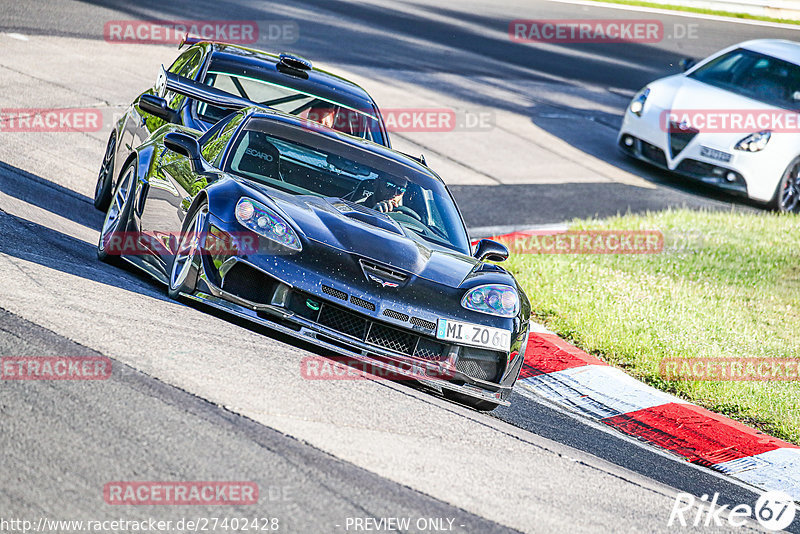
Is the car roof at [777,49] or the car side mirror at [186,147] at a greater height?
the car roof at [777,49]

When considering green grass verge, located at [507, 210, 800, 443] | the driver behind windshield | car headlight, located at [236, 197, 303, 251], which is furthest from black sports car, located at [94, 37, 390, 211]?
car headlight, located at [236, 197, 303, 251]

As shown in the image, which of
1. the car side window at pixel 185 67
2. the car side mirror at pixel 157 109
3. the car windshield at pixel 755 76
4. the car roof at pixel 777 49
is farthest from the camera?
the car roof at pixel 777 49

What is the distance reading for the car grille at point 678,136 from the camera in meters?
13.7

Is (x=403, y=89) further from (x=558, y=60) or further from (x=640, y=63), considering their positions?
(x=640, y=63)

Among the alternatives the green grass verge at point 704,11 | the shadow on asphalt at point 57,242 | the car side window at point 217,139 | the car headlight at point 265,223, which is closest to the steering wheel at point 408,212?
the car side window at point 217,139

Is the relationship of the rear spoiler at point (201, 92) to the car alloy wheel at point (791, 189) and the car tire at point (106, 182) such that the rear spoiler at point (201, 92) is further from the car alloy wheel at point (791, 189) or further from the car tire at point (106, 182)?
the car alloy wheel at point (791, 189)

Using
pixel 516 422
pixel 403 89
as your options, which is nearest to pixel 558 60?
pixel 403 89

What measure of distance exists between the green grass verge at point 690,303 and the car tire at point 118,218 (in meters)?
3.06

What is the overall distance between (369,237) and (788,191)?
30.1 feet

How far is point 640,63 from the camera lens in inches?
961

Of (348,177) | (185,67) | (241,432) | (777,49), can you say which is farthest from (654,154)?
(241,432)

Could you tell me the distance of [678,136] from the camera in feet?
45.2

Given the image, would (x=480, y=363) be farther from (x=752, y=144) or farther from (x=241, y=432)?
(x=752, y=144)

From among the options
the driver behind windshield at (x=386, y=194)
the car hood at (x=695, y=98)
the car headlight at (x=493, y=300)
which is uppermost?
the car hood at (x=695, y=98)
